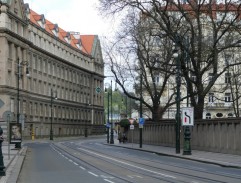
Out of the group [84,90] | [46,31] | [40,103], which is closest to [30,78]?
[40,103]

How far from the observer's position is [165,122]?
182 ft

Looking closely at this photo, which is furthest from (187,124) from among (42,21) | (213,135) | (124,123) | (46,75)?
(42,21)

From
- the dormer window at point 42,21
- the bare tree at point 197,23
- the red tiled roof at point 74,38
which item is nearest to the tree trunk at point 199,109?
the bare tree at point 197,23

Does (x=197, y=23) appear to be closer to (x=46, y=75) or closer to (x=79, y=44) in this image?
(x=46, y=75)

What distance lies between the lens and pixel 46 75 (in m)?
100

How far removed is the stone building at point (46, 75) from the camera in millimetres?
79062

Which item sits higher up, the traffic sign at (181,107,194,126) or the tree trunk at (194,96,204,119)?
the tree trunk at (194,96,204,119)

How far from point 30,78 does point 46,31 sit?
12.8 meters

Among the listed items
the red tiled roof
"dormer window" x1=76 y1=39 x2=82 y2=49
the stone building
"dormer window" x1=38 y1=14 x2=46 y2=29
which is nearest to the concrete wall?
the stone building

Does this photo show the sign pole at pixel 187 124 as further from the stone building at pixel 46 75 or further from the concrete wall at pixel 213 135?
the stone building at pixel 46 75

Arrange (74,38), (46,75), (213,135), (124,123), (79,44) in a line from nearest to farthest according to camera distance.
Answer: (213,135)
(124,123)
(46,75)
(79,44)
(74,38)

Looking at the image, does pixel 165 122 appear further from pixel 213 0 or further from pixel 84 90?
pixel 84 90

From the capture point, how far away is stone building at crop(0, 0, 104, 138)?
79062mm

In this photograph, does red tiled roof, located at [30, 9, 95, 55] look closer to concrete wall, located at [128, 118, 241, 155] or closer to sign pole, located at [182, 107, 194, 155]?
concrete wall, located at [128, 118, 241, 155]
